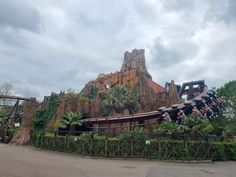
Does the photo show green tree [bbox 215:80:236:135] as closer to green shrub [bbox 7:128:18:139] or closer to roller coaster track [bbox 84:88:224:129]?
roller coaster track [bbox 84:88:224:129]

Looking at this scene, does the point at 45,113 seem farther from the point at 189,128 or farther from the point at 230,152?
the point at 230,152

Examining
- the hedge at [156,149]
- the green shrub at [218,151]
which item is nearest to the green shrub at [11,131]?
the hedge at [156,149]

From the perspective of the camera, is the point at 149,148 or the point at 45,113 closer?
the point at 149,148

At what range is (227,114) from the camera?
148 ft

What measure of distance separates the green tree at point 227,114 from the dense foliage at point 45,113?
22.2 metres

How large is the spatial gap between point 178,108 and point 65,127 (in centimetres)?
1290

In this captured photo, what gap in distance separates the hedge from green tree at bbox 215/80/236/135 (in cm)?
1664

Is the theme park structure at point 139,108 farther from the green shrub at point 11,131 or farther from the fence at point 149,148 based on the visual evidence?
the fence at point 149,148

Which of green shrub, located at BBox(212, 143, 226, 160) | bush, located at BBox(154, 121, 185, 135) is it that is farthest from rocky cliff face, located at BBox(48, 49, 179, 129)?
green shrub, located at BBox(212, 143, 226, 160)

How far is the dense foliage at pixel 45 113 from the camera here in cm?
3419

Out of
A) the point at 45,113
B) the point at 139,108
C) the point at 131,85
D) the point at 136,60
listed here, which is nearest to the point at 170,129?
the point at 139,108

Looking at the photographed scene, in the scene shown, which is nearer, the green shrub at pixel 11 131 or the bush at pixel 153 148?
the bush at pixel 153 148

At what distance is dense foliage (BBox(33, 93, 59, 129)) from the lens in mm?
34188

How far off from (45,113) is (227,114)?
28.9 metres
